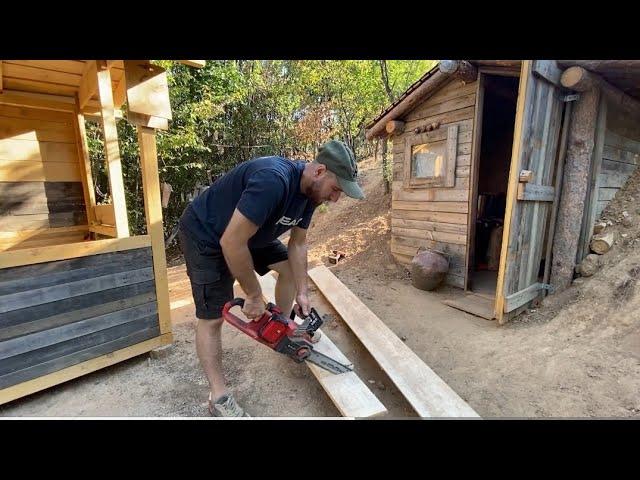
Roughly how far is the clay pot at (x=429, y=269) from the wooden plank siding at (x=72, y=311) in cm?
336

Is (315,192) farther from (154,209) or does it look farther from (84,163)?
(84,163)

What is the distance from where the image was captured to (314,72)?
31.1ft

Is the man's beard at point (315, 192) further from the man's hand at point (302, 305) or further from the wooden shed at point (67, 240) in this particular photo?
the wooden shed at point (67, 240)

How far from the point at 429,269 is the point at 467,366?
6.24 ft

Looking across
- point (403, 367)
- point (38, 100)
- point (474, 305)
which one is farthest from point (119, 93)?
point (474, 305)

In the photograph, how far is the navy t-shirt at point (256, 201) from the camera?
1473mm

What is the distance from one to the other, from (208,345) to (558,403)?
2322mm

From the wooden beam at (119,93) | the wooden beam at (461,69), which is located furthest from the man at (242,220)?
the wooden beam at (461,69)

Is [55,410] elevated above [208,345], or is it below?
A: below

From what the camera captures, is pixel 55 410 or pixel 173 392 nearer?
pixel 55 410

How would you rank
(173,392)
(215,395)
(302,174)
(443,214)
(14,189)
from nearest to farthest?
1. (302,174)
2. (215,395)
3. (173,392)
4. (14,189)
5. (443,214)
